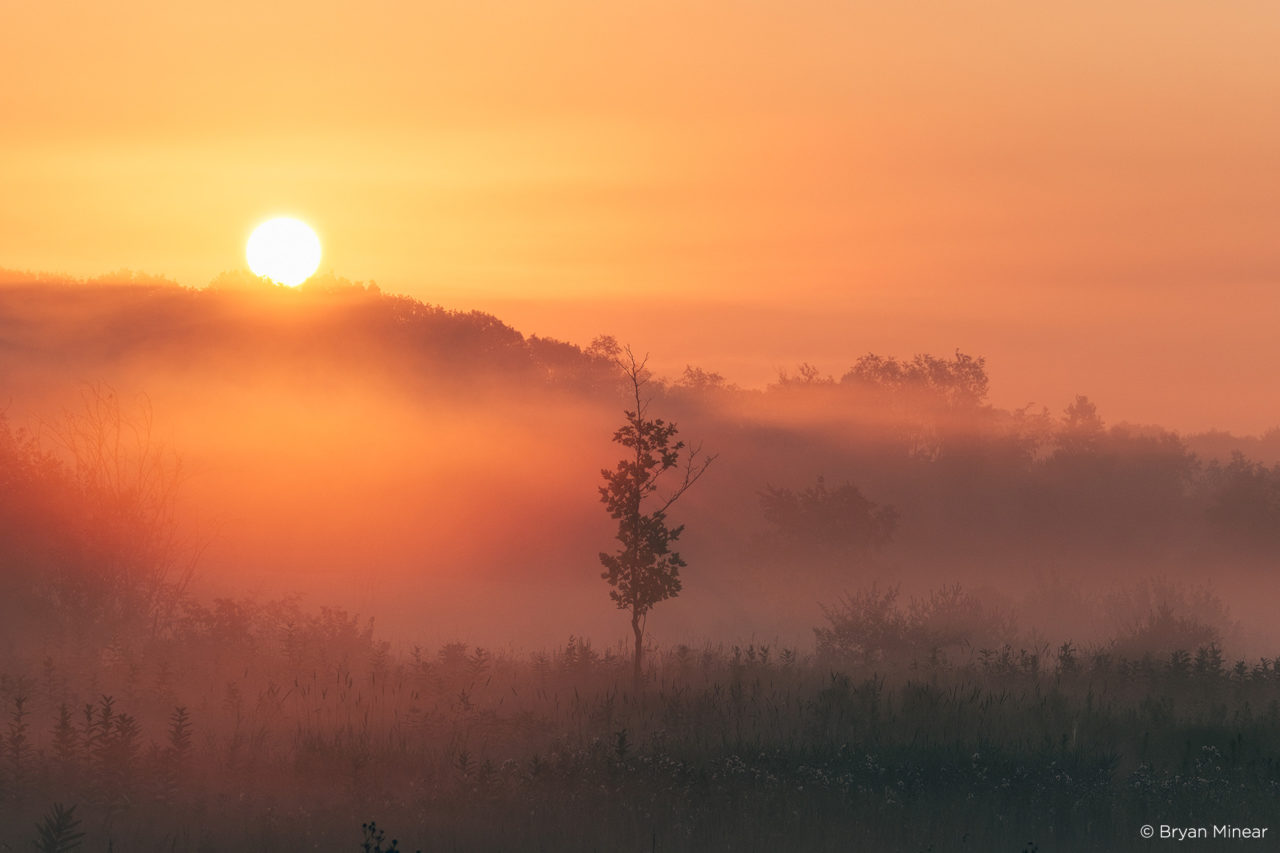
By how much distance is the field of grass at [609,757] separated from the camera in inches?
496

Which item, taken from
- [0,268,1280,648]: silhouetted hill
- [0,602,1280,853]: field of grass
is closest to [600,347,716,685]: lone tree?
[0,602,1280,853]: field of grass

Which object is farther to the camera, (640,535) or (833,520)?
(833,520)

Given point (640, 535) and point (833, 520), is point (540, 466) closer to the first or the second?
point (833, 520)

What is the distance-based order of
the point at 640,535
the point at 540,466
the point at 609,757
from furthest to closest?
the point at 540,466 < the point at 640,535 < the point at 609,757

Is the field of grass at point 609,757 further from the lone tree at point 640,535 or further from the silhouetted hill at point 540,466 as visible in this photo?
the silhouetted hill at point 540,466

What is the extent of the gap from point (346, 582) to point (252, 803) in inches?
1594

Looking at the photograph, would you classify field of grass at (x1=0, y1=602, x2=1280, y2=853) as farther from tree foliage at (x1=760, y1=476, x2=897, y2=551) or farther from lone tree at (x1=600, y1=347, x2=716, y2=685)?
tree foliage at (x1=760, y1=476, x2=897, y2=551)

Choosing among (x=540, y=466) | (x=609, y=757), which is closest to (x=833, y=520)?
(x=540, y=466)

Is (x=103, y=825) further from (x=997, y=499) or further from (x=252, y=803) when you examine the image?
(x=997, y=499)

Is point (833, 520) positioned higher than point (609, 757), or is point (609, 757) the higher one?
point (833, 520)

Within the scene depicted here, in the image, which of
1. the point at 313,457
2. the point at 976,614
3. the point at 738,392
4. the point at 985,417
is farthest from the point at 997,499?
the point at 976,614

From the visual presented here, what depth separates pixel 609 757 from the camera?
14.0m

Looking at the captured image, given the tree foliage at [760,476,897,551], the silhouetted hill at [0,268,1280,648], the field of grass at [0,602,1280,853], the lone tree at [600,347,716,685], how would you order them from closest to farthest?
the field of grass at [0,602,1280,853] < the lone tree at [600,347,716,685] < the tree foliage at [760,476,897,551] < the silhouetted hill at [0,268,1280,648]

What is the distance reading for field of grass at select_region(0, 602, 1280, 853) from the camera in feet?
41.4
